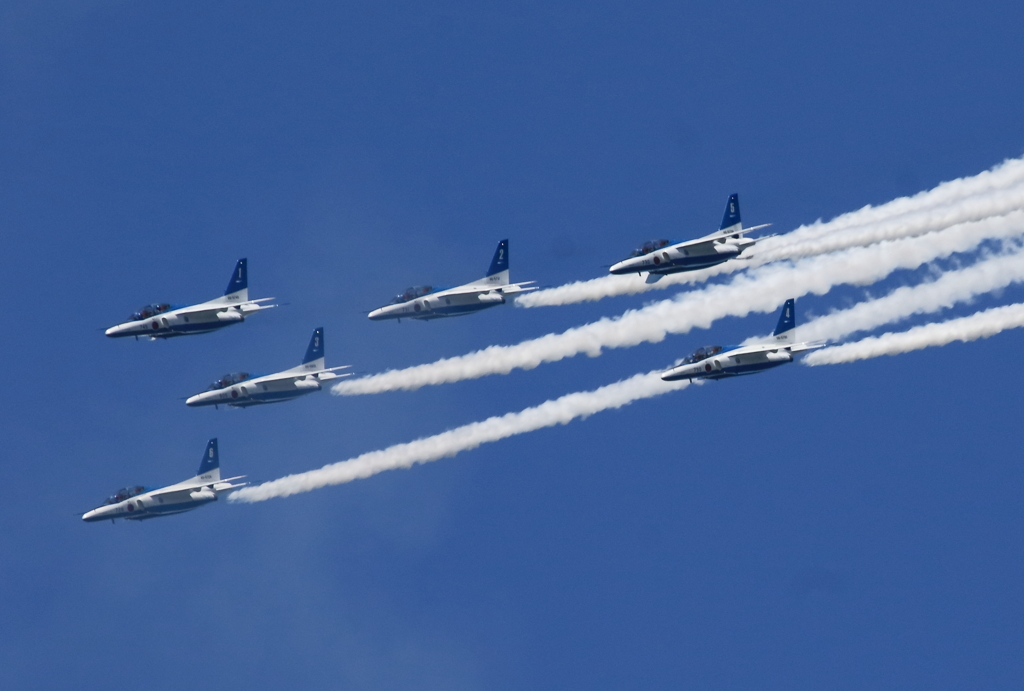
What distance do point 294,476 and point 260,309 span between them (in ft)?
33.0

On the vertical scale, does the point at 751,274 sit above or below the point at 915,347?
above

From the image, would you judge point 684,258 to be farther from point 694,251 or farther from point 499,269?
point 499,269

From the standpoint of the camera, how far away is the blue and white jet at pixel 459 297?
270ft

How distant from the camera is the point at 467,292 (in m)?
82.6

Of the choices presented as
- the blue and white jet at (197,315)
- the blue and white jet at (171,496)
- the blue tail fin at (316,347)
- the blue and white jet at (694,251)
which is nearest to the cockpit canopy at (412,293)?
the blue tail fin at (316,347)

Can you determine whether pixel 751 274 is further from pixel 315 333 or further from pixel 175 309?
pixel 175 309

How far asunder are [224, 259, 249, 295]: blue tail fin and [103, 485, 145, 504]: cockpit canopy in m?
12.8

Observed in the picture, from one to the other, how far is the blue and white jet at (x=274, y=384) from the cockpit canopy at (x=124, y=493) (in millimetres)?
7073

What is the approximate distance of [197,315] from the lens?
8450 centimetres

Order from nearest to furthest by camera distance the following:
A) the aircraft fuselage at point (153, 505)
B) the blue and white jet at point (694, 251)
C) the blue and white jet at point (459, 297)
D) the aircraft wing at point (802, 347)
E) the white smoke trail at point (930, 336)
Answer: the white smoke trail at point (930, 336)
the aircraft wing at point (802, 347)
the blue and white jet at point (694, 251)
the blue and white jet at point (459, 297)
the aircraft fuselage at point (153, 505)

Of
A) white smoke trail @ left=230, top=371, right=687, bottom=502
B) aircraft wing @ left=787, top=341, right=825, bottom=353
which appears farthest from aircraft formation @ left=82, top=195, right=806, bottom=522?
white smoke trail @ left=230, top=371, right=687, bottom=502

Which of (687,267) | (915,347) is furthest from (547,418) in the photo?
(915,347)

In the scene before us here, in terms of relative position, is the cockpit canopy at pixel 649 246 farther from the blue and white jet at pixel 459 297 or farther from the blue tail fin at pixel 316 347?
the blue tail fin at pixel 316 347

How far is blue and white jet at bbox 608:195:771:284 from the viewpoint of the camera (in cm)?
7988
